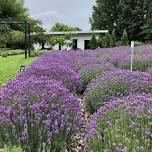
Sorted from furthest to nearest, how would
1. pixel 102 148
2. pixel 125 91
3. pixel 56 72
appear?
pixel 56 72 → pixel 125 91 → pixel 102 148

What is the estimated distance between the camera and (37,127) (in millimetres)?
4910

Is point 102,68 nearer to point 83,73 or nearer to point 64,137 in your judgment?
point 83,73

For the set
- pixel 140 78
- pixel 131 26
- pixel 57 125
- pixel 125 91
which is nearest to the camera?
pixel 57 125

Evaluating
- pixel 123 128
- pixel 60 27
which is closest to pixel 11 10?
pixel 60 27

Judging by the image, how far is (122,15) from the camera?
173 feet

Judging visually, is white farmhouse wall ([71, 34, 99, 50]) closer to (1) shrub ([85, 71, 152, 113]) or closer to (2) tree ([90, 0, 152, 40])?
(2) tree ([90, 0, 152, 40])

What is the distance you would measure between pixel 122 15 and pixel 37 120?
48.5m

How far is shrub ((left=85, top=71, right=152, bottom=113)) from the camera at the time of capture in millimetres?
7438

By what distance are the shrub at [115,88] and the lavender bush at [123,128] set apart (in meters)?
2.07

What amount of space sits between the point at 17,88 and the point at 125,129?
195 cm

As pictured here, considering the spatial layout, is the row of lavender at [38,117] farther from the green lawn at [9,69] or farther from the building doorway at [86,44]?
the building doorway at [86,44]

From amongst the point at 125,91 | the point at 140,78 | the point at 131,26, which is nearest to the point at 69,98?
the point at 125,91

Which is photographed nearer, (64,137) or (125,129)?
(125,129)

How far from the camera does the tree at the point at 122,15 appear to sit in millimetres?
51853
